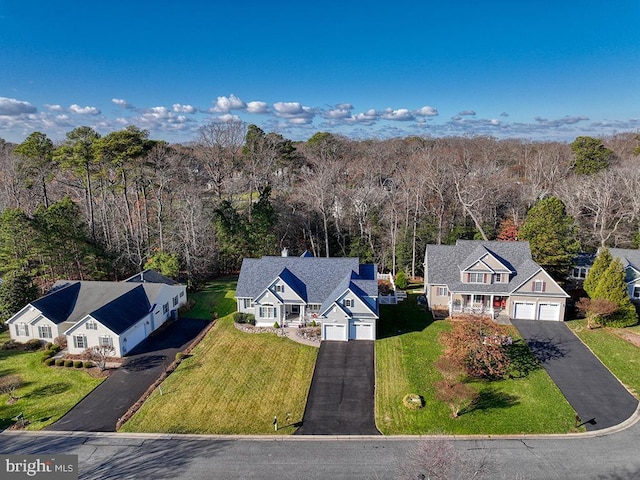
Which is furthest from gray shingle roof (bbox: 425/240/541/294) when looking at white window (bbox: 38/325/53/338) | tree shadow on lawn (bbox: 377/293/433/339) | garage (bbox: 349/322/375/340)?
white window (bbox: 38/325/53/338)

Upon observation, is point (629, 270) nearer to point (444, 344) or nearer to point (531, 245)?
point (531, 245)

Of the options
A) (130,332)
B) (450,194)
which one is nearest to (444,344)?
(130,332)


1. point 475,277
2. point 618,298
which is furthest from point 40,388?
point 618,298

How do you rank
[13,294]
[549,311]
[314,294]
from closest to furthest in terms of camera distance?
[13,294], [314,294], [549,311]

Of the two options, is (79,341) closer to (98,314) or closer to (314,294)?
(98,314)

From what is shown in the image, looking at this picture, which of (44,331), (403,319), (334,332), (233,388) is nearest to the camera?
(233,388)

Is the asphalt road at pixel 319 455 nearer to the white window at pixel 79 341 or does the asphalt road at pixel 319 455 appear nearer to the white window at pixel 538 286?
the white window at pixel 79 341

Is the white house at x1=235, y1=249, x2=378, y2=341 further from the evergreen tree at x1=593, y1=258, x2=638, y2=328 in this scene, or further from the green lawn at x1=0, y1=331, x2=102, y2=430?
the evergreen tree at x1=593, y1=258, x2=638, y2=328
